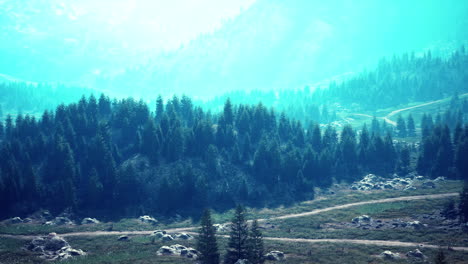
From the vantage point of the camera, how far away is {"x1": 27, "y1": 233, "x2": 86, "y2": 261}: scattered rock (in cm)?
7444

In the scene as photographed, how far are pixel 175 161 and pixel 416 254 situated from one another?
3340 inches

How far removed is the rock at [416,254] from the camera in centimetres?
6856

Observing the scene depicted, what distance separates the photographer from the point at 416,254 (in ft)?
228

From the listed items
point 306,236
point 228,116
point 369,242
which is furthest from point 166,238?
point 228,116

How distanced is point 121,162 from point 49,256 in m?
58.5

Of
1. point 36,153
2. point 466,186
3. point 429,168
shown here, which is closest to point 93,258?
point 36,153

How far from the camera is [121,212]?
11019cm

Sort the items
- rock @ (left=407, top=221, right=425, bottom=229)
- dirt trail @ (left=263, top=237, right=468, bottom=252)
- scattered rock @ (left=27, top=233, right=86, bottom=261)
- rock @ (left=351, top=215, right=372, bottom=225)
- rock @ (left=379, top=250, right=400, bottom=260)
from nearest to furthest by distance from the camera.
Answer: rock @ (left=379, top=250, right=400, bottom=260)
dirt trail @ (left=263, top=237, right=468, bottom=252)
scattered rock @ (left=27, top=233, right=86, bottom=261)
rock @ (left=407, top=221, right=425, bottom=229)
rock @ (left=351, top=215, right=372, bottom=225)

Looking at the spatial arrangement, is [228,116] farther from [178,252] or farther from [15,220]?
[15,220]

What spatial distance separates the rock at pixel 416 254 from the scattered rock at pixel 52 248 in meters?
69.8

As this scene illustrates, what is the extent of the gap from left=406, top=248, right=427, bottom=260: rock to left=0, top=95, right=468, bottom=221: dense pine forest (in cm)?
5469

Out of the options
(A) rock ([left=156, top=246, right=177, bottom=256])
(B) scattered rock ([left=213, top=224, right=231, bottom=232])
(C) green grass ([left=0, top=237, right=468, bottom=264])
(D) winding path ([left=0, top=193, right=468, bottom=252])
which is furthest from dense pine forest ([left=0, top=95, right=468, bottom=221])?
(A) rock ([left=156, top=246, right=177, bottom=256])

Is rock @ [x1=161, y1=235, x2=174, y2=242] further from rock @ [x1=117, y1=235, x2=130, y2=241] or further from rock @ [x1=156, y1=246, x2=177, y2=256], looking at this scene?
rock @ [x1=117, y1=235, x2=130, y2=241]

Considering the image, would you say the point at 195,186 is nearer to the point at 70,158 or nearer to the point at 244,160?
the point at 244,160
